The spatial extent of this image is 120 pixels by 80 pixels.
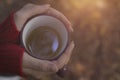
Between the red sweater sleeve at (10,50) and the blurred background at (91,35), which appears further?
the blurred background at (91,35)

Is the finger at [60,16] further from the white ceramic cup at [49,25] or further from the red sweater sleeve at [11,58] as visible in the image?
the red sweater sleeve at [11,58]

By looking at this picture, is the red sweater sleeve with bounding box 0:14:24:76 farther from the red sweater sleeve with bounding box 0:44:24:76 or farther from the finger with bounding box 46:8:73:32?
the finger with bounding box 46:8:73:32

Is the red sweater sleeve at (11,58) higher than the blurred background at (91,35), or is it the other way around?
the blurred background at (91,35)

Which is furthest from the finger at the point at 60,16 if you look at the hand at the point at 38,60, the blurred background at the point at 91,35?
the blurred background at the point at 91,35

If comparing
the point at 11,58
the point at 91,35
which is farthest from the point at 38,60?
the point at 91,35

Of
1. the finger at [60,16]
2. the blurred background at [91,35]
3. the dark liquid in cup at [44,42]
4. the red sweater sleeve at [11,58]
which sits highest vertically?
the blurred background at [91,35]

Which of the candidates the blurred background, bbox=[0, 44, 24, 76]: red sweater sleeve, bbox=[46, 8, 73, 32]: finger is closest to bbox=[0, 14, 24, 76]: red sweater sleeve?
bbox=[0, 44, 24, 76]: red sweater sleeve

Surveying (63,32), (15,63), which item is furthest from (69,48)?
(15,63)
